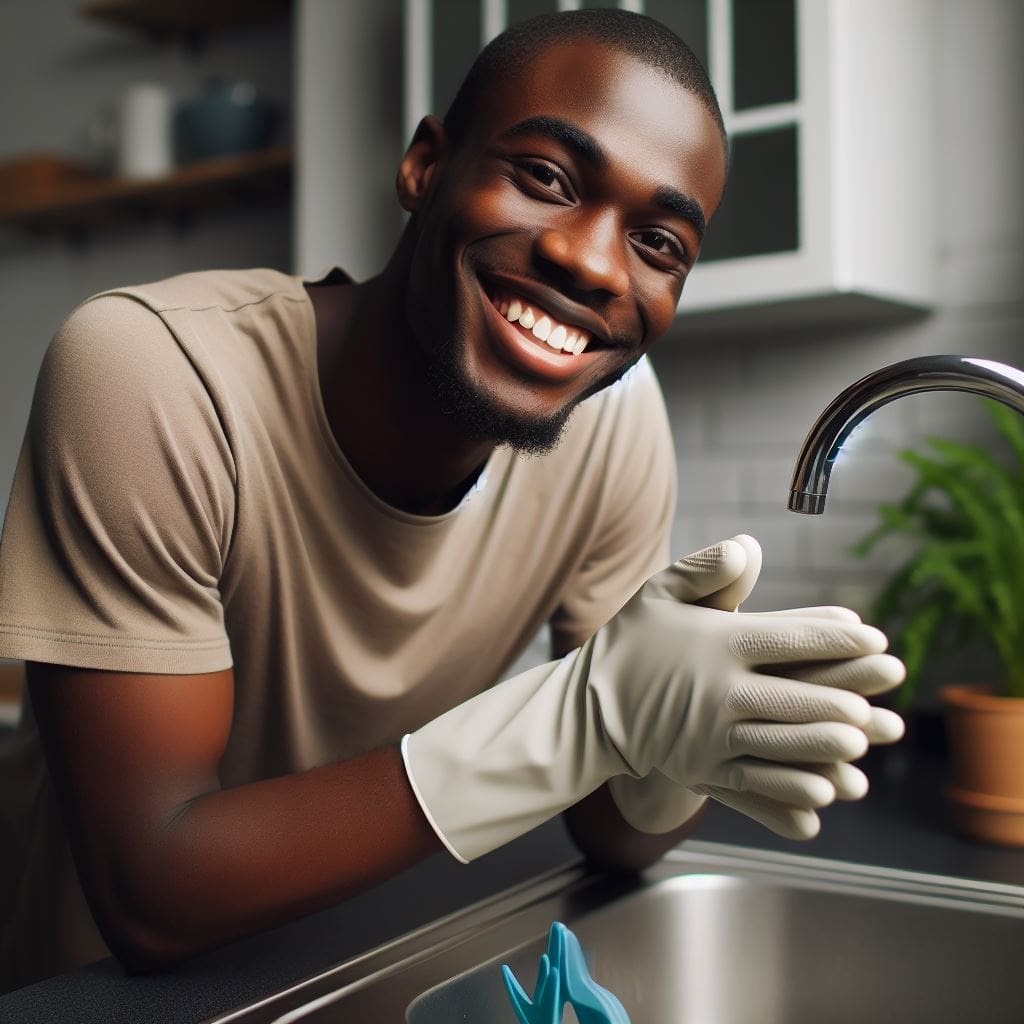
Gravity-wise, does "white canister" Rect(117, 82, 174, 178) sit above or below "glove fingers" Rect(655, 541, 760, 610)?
above

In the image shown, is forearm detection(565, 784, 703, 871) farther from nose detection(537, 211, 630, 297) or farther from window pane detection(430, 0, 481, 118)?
window pane detection(430, 0, 481, 118)

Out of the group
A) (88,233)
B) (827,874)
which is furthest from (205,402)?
(88,233)

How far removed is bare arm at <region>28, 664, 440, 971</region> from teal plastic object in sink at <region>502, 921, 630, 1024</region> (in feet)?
0.40

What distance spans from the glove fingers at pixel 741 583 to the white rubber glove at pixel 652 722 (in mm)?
15

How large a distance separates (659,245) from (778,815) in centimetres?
44

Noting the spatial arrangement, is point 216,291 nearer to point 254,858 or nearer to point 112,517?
point 112,517

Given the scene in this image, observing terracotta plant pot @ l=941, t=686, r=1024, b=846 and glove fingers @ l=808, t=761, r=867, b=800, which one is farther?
terracotta plant pot @ l=941, t=686, r=1024, b=846

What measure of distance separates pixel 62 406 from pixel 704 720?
1.57ft

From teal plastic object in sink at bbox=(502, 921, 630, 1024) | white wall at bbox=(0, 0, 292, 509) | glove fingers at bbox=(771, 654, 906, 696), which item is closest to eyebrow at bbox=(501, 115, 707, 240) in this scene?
glove fingers at bbox=(771, 654, 906, 696)

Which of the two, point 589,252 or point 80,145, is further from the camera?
point 80,145

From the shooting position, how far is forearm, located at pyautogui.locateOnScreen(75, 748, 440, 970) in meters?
0.74

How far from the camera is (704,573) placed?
2.29ft

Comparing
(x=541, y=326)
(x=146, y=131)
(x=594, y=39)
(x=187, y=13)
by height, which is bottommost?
(x=541, y=326)

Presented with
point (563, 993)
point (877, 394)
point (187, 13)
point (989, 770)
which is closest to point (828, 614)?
point (877, 394)
